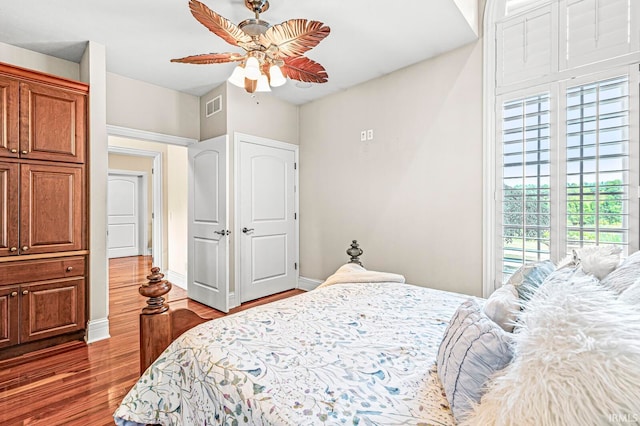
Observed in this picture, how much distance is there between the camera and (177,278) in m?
4.71

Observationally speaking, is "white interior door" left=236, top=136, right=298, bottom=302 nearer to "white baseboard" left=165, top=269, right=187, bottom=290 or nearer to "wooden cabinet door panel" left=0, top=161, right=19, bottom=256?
"white baseboard" left=165, top=269, right=187, bottom=290

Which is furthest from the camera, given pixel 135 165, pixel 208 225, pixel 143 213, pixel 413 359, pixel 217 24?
pixel 143 213

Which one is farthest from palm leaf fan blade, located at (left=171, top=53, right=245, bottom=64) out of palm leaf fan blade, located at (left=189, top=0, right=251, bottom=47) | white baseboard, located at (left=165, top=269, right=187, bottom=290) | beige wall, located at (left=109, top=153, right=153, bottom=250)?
beige wall, located at (left=109, top=153, right=153, bottom=250)

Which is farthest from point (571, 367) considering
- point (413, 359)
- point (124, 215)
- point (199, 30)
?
point (124, 215)

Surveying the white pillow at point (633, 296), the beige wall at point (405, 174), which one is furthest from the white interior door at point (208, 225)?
the white pillow at point (633, 296)

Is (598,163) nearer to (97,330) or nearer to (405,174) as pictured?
(405,174)

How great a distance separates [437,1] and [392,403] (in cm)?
254

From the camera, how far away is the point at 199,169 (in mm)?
3898

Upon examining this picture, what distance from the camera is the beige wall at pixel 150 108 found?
3.28 meters

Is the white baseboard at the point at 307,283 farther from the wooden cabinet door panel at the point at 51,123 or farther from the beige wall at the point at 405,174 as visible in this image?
the wooden cabinet door panel at the point at 51,123

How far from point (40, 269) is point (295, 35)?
2.69 m

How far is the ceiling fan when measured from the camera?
5.95 ft

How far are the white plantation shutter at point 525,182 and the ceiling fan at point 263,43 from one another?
162 centimetres

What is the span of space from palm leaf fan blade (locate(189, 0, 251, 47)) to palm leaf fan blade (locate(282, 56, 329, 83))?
33 centimetres
